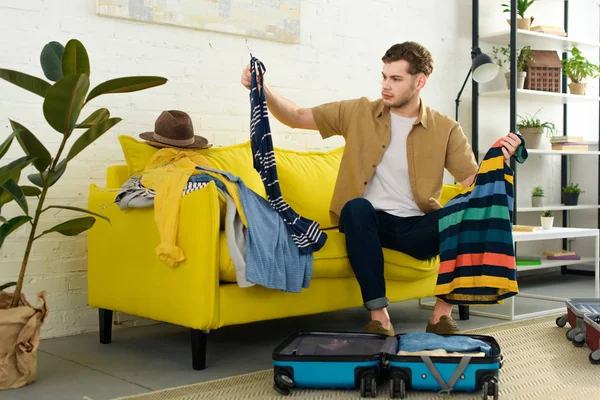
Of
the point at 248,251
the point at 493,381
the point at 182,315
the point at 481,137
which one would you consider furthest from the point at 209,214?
the point at 481,137

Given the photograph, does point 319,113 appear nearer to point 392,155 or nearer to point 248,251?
point 392,155

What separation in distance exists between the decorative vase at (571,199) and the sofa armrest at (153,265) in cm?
351

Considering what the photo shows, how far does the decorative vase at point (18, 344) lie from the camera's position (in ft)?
7.85

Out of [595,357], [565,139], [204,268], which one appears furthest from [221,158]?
[565,139]

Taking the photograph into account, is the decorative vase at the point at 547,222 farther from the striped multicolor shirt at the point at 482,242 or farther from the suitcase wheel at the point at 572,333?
the striped multicolor shirt at the point at 482,242

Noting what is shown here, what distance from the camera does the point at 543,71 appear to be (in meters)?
4.91

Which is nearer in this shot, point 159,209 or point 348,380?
point 348,380

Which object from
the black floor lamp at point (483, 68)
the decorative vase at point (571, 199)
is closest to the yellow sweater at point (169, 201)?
the black floor lamp at point (483, 68)

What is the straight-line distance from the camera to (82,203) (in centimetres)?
329

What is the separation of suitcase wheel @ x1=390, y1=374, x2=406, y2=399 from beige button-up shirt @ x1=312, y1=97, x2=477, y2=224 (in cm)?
102

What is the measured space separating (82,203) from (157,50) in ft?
2.57

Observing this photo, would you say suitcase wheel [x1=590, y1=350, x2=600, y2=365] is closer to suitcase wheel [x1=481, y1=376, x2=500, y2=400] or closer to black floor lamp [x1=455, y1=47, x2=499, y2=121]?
suitcase wheel [x1=481, y1=376, x2=500, y2=400]

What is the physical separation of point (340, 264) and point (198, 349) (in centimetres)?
65

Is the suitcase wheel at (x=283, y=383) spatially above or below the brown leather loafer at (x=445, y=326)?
below
